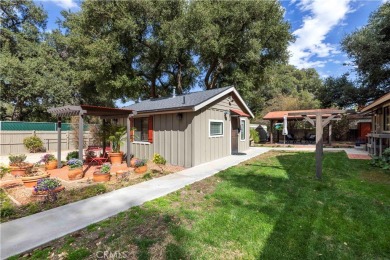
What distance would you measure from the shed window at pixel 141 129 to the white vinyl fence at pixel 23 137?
810 cm

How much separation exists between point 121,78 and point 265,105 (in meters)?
23.9

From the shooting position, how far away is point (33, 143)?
14.4 m

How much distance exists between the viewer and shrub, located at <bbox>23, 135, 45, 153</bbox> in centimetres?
1431

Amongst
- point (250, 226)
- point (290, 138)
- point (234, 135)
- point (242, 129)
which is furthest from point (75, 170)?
point (290, 138)

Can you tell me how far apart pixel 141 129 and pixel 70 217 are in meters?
7.09

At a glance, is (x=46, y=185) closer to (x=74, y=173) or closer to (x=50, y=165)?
(x=74, y=173)

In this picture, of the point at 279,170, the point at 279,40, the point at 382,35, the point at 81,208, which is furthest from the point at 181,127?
the point at 382,35

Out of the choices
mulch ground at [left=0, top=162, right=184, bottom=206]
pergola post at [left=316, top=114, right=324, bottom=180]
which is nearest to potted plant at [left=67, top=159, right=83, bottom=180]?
mulch ground at [left=0, top=162, right=184, bottom=206]

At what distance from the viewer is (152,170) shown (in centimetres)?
780

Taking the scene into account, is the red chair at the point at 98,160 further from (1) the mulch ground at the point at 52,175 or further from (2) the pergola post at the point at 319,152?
(2) the pergola post at the point at 319,152

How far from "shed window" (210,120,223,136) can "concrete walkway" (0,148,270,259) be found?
4.17 metres

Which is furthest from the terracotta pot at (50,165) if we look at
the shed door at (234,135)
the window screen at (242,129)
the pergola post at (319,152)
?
the window screen at (242,129)

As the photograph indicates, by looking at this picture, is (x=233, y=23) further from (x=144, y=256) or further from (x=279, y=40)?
(x=144, y=256)

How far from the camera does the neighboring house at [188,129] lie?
8609 mm
